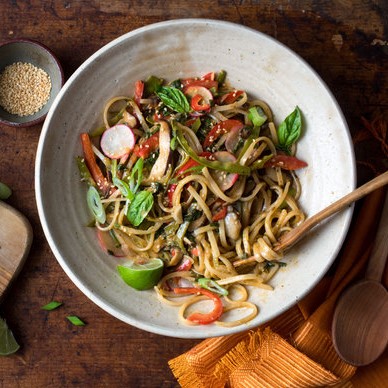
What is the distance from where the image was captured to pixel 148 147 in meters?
3.20

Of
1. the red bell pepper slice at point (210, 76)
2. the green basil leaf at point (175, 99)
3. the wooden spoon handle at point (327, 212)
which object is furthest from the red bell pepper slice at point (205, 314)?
the red bell pepper slice at point (210, 76)

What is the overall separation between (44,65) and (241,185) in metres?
1.40

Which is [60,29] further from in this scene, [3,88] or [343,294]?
[343,294]

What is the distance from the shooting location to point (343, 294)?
134 inches

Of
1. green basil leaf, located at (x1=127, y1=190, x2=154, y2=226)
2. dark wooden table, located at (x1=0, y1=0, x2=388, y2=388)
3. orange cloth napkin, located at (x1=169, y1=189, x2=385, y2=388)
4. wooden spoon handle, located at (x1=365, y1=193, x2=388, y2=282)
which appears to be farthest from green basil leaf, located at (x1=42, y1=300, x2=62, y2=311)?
wooden spoon handle, located at (x1=365, y1=193, x2=388, y2=282)

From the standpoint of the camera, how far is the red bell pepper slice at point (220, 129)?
3.17 meters

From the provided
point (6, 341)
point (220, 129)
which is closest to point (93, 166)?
point (220, 129)

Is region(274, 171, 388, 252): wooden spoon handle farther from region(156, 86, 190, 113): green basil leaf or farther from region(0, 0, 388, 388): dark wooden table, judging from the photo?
region(156, 86, 190, 113): green basil leaf

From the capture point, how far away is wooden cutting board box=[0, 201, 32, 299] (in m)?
3.56

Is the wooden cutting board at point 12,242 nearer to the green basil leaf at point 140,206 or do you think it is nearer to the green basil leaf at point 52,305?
the green basil leaf at point 52,305

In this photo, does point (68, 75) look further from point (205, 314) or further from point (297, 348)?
point (297, 348)

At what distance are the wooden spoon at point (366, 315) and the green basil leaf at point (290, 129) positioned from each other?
0.66 meters

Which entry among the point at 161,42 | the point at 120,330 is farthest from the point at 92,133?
the point at 120,330

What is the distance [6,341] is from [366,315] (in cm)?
208
